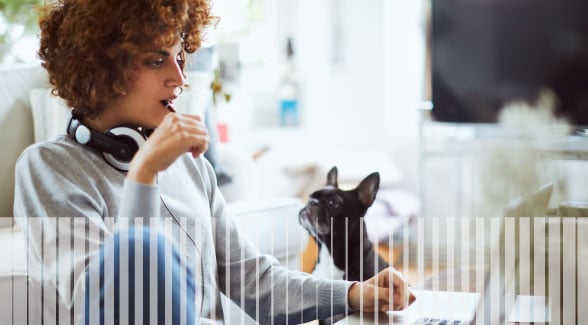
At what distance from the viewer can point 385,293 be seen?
38.0 inches

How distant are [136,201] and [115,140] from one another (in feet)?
0.54

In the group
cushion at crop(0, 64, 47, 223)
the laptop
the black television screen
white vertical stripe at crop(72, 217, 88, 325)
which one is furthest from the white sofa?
the black television screen

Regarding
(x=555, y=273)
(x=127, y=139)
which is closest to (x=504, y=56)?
(x=555, y=273)

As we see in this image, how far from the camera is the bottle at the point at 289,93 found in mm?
3562

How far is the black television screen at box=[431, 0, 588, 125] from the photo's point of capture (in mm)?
2344

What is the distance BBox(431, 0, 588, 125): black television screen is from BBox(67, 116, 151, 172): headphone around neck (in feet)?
5.71

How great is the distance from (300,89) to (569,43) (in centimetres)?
152

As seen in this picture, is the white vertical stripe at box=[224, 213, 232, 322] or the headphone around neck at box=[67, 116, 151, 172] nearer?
the headphone around neck at box=[67, 116, 151, 172]

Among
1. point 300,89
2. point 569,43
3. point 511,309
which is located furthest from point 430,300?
point 300,89

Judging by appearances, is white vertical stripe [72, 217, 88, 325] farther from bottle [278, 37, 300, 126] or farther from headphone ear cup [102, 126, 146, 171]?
bottle [278, 37, 300, 126]

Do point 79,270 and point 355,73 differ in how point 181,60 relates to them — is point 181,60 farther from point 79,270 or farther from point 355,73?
point 355,73

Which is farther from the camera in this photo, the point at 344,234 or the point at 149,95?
the point at 344,234

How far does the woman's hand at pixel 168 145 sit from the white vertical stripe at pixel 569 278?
0.59m

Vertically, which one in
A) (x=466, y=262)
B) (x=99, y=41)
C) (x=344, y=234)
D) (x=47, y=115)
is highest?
(x=99, y=41)
